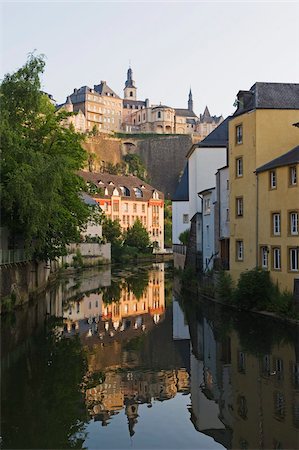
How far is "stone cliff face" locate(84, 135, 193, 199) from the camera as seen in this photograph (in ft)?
420

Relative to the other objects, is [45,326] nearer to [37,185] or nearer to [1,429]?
[37,185]

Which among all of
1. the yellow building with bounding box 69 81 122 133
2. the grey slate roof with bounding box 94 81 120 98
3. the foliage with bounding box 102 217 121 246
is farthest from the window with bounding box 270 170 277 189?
the grey slate roof with bounding box 94 81 120 98

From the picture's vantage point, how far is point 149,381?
1551 centimetres

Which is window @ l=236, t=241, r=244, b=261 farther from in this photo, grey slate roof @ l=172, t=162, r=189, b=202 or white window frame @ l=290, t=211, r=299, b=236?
grey slate roof @ l=172, t=162, r=189, b=202

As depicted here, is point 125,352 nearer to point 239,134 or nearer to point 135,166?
point 239,134

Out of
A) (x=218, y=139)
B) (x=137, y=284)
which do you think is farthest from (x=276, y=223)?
(x=137, y=284)

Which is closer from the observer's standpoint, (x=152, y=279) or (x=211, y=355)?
(x=211, y=355)

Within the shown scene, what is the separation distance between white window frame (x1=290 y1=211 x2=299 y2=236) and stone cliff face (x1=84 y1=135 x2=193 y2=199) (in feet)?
324

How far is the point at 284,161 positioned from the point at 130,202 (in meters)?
63.2

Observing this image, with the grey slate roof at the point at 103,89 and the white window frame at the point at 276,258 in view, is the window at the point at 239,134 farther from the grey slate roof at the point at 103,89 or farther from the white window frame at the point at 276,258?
the grey slate roof at the point at 103,89

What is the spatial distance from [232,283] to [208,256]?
28.7ft

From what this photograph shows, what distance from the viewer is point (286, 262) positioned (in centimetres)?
2597

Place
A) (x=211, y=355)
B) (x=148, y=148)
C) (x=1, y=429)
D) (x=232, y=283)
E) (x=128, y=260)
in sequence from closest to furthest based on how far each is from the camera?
(x=1, y=429) < (x=211, y=355) < (x=232, y=283) < (x=128, y=260) < (x=148, y=148)

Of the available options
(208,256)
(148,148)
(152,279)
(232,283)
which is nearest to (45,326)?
(232,283)
